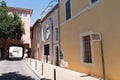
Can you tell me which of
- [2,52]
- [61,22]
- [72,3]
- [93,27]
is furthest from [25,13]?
[93,27]

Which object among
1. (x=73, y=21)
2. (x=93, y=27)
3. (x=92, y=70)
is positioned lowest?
(x=92, y=70)

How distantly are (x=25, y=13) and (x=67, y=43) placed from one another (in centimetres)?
3211

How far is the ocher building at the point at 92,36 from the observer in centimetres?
795

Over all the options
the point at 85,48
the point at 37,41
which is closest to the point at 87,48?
the point at 85,48

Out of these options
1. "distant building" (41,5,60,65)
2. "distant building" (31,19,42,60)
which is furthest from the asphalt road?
"distant building" (31,19,42,60)

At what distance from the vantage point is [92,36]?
7129 mm

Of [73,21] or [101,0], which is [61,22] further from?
[101,0]

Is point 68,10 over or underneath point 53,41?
over

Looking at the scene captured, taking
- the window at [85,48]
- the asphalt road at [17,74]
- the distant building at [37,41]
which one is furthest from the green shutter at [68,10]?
the distant building at [37,41]

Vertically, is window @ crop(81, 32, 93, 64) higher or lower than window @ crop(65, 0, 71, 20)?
lower

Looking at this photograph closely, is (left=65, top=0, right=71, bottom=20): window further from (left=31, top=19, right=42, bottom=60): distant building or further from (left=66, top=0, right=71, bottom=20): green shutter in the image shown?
(left=31, top=19, right=42, bottom=60): distant building

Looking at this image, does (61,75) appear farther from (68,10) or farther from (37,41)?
(37,41)

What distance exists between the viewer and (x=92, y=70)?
1000 centimetres

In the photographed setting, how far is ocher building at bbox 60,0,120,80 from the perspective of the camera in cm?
795
